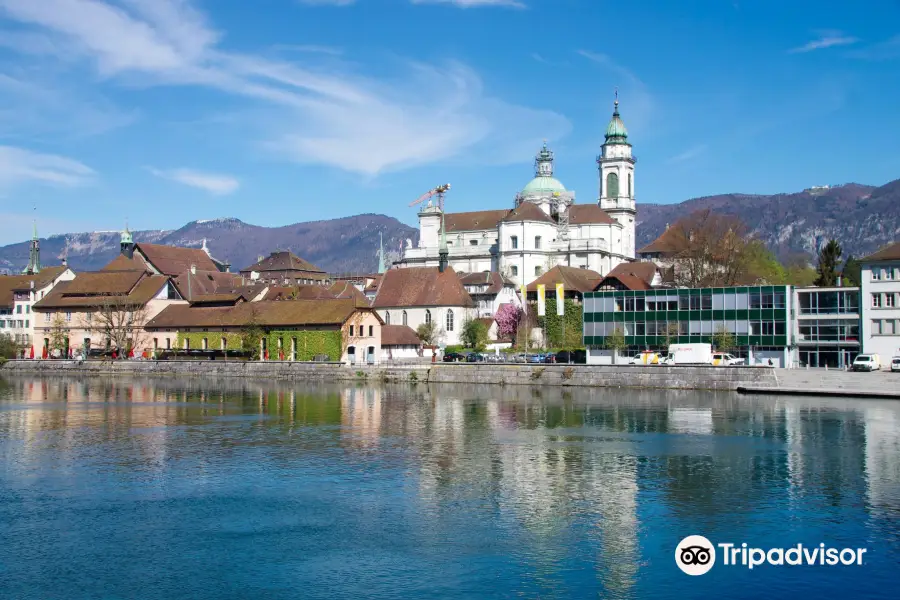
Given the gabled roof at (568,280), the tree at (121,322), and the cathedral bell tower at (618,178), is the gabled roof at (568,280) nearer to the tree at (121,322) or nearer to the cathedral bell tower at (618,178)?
the cathedral bell tower at (618,178)

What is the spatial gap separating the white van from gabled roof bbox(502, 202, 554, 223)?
2477 inches

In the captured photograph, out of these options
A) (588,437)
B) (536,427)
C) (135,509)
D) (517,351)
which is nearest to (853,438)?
(588,437)

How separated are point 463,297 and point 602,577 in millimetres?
74272

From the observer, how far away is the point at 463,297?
9462cm

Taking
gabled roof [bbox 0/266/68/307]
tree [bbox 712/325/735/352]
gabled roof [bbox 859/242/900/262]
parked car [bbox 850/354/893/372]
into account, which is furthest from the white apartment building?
gabled roof [bbox 0/266/68/307]

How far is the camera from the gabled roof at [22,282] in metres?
108

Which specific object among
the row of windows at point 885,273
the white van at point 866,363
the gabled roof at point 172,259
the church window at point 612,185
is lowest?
the white van at point 866,363

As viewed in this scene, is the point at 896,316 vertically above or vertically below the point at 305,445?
above

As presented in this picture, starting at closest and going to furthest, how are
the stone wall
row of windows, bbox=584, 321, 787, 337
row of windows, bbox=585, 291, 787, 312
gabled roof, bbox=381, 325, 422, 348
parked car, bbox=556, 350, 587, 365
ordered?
1. the stone wall
2. row of windows, bbox=584, 321, 787, 337
3. row of windows, bbox=585, 291, 787, 312
4. parked car, bbox=556, 350, 587, 365
5. gabled roof, bbox=381, 325, 422, 348

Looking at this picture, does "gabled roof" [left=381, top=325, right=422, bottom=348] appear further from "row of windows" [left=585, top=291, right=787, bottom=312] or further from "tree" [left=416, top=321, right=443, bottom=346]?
"row of windows" [left=585, top=291, right=787, bottom=312]

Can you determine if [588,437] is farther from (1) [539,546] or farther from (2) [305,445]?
(1) [539,546]

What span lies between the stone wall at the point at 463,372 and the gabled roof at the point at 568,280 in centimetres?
3366

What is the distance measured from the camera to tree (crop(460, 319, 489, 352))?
89.0 meters

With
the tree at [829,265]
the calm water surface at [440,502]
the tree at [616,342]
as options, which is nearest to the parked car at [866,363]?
the calm water surface at [440,502]
